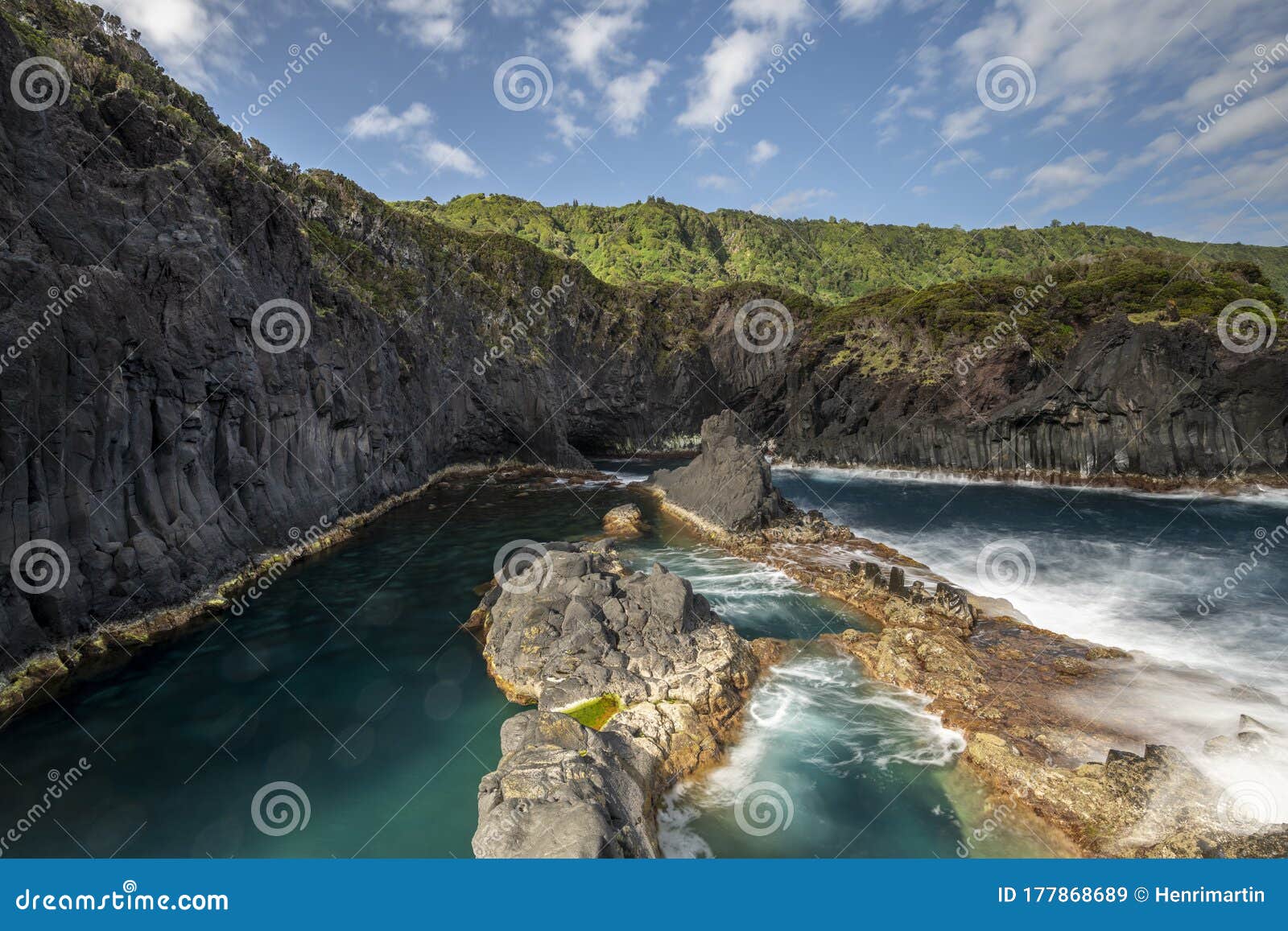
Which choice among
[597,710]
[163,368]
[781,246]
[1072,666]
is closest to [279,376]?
[163,368]

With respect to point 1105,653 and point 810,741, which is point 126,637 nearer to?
point 810,741

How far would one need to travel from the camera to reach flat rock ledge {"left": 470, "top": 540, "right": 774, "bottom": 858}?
27.2 ft

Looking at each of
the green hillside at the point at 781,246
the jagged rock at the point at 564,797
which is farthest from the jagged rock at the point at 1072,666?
the green hillside at the point at 781,246

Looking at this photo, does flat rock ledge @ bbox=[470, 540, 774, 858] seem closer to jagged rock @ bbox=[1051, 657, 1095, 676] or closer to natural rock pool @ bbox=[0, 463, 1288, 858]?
natural rock pool @ bbox=[0, 463, 1288, 858]

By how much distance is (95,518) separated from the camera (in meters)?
17.2

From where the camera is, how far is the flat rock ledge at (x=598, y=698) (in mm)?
8281

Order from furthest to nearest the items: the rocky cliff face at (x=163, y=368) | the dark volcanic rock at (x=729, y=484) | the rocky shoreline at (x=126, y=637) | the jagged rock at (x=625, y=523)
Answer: the jagged rock at (x=625, y=523), the dark volcanic rock at (x=729, y=484), the rocky cliff face at (x=163, y=368), the rocky shoreline at (x=126, y=637)

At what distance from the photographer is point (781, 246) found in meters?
137

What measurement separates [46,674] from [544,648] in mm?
12970

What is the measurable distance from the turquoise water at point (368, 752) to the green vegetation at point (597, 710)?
203cm

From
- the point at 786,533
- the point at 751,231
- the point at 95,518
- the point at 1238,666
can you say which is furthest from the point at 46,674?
the point at 751,231

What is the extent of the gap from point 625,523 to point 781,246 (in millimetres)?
121487

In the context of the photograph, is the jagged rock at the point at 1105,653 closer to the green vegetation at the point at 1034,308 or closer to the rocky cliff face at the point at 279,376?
the rocky cliff face at the point at 279,376

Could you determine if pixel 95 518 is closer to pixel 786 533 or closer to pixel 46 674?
pixel 46 674
